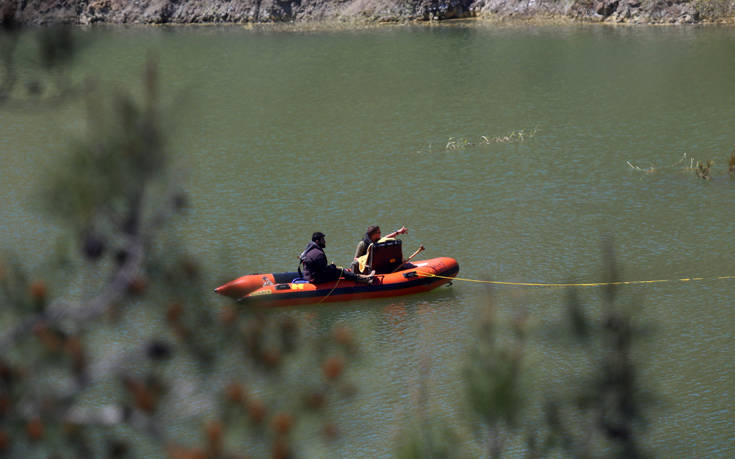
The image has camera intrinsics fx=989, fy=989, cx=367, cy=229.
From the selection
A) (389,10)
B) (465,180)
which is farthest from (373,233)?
(389,10)

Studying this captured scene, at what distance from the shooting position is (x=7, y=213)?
17609mm

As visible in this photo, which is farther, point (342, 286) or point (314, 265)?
point (342, 286)

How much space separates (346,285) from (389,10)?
95.4 feet

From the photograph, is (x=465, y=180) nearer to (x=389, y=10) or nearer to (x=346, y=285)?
(x=346, y=285)

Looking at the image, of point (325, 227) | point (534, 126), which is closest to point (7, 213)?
point (325, 227)

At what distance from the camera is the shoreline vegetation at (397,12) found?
35750mm

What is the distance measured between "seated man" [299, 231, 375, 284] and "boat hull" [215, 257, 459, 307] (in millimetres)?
77

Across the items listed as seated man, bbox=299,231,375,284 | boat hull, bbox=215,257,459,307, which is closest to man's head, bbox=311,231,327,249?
seated man, bbox=299,231,375,284

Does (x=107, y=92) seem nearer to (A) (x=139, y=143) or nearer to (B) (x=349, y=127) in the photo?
(A) (x=139, y=143)

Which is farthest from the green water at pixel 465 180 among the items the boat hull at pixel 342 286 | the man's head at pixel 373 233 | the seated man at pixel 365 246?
the man's head at pixel 373 233

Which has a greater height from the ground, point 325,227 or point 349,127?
point 349,127

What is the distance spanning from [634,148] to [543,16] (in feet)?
61.8

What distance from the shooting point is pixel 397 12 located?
40.6 m

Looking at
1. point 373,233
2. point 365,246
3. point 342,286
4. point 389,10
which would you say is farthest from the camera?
point 389,10
